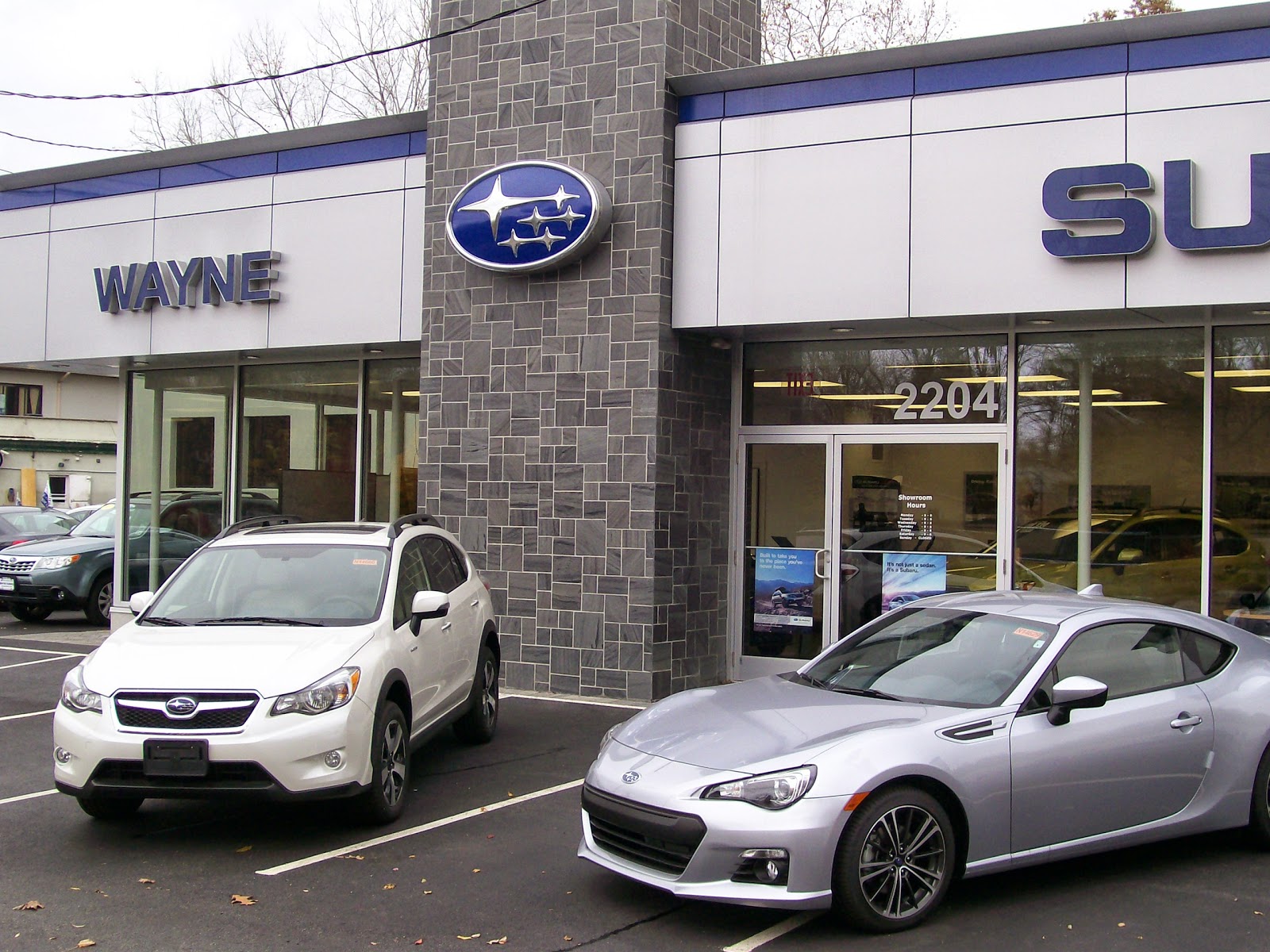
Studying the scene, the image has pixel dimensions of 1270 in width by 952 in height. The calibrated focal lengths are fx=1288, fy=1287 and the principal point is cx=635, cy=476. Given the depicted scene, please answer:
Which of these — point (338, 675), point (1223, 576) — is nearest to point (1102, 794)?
point (338, 675)

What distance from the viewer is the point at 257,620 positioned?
303 inches

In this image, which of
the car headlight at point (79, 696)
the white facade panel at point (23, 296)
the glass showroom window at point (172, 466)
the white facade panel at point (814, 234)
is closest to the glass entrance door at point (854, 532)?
the white facade panel at point (814, 234)

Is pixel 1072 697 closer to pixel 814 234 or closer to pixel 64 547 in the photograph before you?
pixel 814 234

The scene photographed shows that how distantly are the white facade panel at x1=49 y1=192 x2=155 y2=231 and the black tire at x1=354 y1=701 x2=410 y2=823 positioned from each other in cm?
999

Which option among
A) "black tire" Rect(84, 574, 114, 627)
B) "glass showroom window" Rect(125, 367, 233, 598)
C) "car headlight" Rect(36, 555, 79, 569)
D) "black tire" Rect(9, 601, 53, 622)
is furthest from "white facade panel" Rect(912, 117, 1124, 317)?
"black tire" Rect(9, 601, 53, 622)

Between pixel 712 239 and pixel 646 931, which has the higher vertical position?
pixel 712 239

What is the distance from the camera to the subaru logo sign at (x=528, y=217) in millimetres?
11922

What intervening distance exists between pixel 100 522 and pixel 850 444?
40.5 ft

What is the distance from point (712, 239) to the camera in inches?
463

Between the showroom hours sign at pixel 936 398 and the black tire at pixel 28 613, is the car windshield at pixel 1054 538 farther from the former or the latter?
the black tire at pixel 28 613

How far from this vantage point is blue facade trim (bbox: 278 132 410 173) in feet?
44.5

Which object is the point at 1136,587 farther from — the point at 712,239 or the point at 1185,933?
the point at 1185,933

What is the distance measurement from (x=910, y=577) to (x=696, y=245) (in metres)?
3.67

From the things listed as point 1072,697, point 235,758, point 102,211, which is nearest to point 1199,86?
point 1072,697
